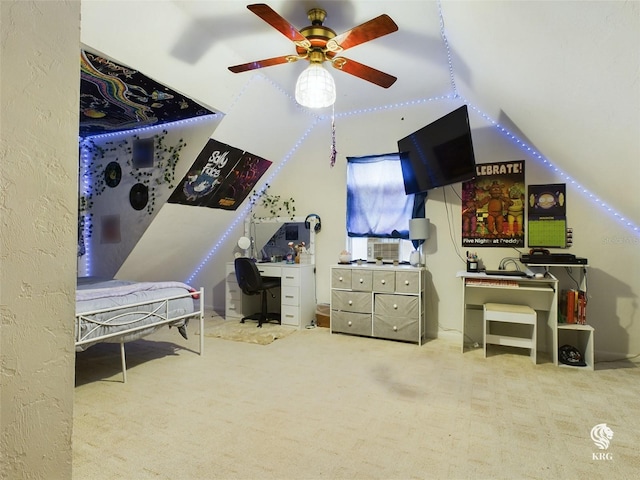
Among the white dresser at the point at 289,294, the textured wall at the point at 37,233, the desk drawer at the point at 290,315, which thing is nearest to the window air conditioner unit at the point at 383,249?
the white dresser at the point at 289,294

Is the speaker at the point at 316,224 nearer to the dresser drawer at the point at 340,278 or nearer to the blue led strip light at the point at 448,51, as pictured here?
the dresser drawer at the point at 340,278

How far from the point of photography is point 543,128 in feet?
10.0

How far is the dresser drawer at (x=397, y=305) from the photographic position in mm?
3875

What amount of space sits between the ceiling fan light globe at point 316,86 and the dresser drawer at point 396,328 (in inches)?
98.3

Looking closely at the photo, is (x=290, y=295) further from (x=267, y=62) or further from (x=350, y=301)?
(x=267, y=62)

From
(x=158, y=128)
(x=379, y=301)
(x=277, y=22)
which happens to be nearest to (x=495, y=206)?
(x=379, y=301)

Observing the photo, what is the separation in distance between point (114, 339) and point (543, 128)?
3.87 metres

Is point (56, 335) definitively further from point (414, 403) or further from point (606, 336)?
point (606, 336)

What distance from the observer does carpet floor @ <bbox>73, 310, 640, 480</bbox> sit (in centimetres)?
181

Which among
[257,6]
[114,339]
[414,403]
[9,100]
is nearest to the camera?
[9,100]

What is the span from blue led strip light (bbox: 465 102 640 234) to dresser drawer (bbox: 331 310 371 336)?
2.46 meters

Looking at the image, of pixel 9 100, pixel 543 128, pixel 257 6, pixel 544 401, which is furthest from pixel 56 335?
pixel 543 128

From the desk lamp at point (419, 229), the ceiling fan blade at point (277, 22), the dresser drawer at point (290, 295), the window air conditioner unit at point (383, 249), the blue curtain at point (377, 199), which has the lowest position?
the dresser drawer at point (290, 295)

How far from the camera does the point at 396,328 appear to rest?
3947 millimetres
